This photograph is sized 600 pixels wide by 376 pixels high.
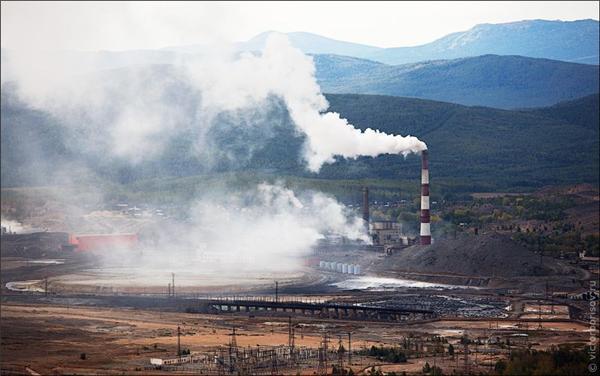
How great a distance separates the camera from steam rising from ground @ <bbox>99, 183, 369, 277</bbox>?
8144 centimetres

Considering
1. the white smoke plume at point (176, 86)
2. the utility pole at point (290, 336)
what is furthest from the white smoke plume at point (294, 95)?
the utility pole at point (290, 336)

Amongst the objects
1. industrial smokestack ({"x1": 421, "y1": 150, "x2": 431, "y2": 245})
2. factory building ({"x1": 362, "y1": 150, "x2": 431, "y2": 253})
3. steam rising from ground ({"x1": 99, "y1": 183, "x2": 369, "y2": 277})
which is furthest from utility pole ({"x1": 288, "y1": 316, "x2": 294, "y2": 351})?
factory building ({"x1": 362, "y1": 150, "x2": 431, "y2": 253})

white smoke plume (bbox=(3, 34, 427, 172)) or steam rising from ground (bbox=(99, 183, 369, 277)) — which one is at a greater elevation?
white smoke plume (bbox=(3, 34, 427, 172))

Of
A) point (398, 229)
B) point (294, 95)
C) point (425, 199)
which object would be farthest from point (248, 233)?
point (425, 199)

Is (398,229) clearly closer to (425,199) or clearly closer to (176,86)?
(425,199)

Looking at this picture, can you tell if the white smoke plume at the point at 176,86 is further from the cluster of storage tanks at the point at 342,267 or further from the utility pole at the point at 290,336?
the utility pole at the point at 290,336

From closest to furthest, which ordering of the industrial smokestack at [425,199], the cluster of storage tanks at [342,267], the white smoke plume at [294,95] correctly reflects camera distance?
the industrial smokestack at [425,199], the cluster of storage tanks at [342,267], the white smoke plume at [294,95]

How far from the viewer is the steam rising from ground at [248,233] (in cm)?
8144

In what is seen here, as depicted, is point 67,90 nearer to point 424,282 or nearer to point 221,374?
point 424,282

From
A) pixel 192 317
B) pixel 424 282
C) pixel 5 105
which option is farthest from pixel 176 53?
pixel 192 317

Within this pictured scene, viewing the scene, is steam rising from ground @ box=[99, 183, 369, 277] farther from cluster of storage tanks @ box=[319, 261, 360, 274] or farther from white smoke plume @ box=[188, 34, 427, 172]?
white smoke plume @ box=[188, 34, 427, 172]

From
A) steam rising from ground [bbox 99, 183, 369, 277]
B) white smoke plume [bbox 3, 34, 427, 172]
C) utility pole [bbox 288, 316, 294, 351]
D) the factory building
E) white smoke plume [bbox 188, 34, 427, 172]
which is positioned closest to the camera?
utility pole [bbox 288, 316, 294, 351]

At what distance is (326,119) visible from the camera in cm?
9019

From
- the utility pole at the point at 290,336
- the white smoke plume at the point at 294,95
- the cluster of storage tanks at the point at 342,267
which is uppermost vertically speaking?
the white smoke plume at the point at 294,95
